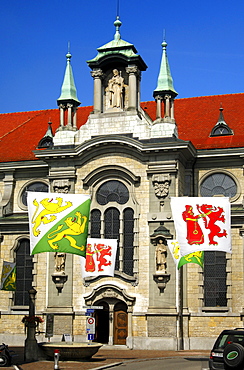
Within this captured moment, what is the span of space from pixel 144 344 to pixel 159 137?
1275 centimetres

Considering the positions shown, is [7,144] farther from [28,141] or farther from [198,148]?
[198,148]

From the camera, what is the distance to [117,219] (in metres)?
40.0

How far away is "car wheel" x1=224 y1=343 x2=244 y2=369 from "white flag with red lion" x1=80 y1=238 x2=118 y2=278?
594 inches

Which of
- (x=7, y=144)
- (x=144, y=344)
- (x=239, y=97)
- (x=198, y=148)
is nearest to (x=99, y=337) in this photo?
(x=144, y=344)

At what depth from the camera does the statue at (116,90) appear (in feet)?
135

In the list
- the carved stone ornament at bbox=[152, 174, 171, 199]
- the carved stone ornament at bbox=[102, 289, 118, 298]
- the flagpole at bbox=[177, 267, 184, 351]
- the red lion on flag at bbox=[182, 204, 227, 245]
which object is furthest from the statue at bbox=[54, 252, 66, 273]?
the red lion on flag at bbox=[182, 204, 227, 245]

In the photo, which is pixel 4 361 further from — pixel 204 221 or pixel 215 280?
pixel 215 280

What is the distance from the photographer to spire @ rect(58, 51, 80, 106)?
42203 millimetres

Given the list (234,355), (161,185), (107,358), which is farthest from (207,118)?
(234,355)

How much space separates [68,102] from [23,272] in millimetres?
12093

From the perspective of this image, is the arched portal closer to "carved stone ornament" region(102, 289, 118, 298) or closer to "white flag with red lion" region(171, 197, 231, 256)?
"carved stone ornament" region(102, 289, 118, 298)

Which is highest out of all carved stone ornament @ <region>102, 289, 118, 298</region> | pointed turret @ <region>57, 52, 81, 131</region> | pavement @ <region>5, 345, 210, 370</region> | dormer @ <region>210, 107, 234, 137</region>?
pointed turret @ <region>57, 52, 81, 131</region>

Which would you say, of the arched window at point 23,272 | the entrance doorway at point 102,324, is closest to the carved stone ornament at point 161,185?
the entrance doorway at point 102,324

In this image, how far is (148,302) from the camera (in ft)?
124
